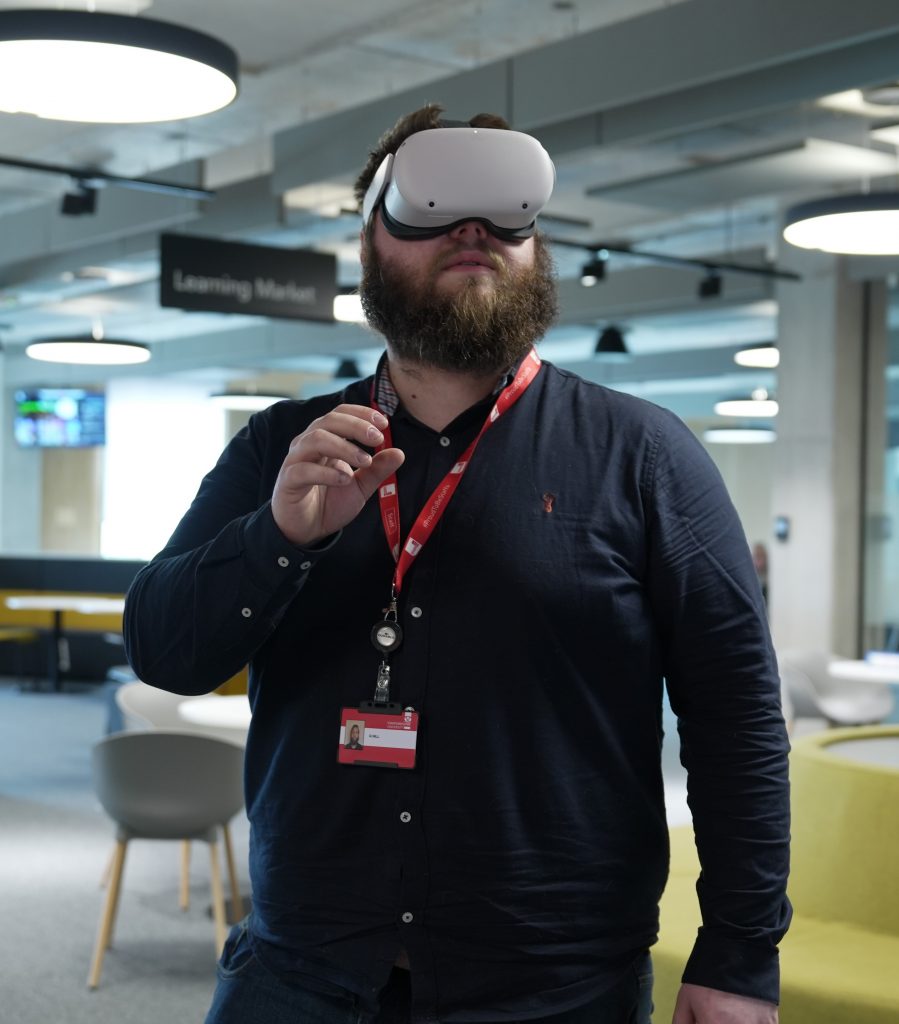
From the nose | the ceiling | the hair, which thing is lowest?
the nose

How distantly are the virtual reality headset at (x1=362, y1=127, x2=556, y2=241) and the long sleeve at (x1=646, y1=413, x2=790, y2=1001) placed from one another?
0.30 meters

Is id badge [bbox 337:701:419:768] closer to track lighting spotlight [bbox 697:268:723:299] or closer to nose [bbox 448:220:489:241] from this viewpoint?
nose [bbox 448:220:489:241]

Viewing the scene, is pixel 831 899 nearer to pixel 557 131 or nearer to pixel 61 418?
pixel 557 131

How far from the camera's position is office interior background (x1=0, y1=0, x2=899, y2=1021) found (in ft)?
18.7

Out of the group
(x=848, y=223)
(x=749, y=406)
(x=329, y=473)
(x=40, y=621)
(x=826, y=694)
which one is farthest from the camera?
(x=749, y=406)

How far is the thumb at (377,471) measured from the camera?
1305 millimetres

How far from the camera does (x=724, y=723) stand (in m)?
1.38

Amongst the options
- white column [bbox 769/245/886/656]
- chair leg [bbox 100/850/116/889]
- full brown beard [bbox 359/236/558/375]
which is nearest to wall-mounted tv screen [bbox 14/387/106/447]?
white column [bbox 769/245/886/656]

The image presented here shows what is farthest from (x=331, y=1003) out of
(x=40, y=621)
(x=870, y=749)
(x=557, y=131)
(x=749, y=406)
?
(x=749, y=406)

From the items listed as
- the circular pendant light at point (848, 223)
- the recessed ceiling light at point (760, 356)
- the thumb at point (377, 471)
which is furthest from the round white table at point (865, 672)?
the thumb at point (377, 471)

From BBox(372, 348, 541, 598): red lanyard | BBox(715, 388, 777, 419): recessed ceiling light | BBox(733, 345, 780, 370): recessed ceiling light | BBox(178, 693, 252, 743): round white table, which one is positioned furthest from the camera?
BBox(715, 388, 777, 419): recessed ceiling light

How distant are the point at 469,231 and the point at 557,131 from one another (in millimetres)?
5755

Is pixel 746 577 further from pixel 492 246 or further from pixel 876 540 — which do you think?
pixel 876 540

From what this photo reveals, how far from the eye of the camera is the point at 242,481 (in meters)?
1.54
